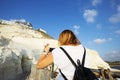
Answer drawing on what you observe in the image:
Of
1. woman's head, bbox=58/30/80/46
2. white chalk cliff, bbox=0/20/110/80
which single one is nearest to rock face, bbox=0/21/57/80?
white chalk cliff, bbox=0/20/110/80

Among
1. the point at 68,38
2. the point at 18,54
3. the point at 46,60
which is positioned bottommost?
the point at 46,60

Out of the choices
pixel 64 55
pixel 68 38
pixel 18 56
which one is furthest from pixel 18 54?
pixel 64 55

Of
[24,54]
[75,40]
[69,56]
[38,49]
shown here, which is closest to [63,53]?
[69,56]

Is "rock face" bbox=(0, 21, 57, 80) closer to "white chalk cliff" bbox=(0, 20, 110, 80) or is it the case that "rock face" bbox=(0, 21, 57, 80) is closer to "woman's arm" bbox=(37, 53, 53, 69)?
"white chalk cliff" bbox=(0, 20, 110, 80)

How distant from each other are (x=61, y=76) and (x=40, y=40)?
21185mm

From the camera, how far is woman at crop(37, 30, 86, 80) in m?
3.42

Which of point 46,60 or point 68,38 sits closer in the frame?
point 46,60

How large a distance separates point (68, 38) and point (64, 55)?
0.31 m

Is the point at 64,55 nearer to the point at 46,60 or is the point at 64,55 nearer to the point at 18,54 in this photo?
the point at 46,60

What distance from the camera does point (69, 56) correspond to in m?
3.44

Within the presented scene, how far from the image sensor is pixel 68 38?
3.61 meters

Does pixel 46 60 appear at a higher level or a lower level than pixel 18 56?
lower

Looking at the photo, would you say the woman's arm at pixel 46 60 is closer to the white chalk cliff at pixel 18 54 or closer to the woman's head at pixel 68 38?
the woman's head at pixel 68 38

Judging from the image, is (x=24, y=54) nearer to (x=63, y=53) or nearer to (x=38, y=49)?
(x=38, y=49)
